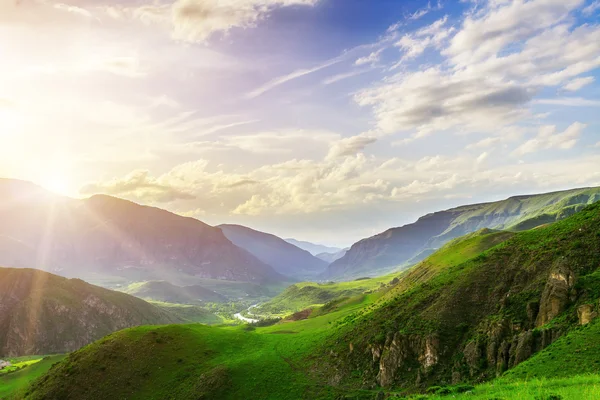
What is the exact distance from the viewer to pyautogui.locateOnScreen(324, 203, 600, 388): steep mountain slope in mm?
38469

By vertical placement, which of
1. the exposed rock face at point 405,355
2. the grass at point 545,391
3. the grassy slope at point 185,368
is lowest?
the grassy slope at point 185,368

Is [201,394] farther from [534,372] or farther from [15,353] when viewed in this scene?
[15,353]

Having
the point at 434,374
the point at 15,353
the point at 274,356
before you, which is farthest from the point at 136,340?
the point at 15,353

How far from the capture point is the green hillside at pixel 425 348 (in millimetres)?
34906

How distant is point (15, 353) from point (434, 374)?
22004 centimetres

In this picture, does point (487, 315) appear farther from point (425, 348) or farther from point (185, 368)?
point (185, 368)

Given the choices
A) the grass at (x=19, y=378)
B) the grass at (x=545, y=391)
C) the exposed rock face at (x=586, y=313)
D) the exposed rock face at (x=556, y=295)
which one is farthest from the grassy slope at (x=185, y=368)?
the grass at (x=19, y=378)

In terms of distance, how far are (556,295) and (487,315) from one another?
9497 mm

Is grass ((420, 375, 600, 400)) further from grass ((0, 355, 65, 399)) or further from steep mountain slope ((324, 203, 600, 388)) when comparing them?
grass ((0, 355, 65, 399))

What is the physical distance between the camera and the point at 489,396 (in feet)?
70.7

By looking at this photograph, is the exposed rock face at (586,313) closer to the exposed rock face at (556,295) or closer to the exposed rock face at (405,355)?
the exposed rock face at (556,295)

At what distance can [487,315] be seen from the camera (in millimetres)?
47000

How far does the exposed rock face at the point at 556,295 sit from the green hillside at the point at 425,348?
0.13 meters

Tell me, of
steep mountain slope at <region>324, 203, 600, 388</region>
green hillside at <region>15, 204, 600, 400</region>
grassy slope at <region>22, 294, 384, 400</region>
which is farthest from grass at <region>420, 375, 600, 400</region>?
grassy slope at <region>22, 294, 384, 400</region>
